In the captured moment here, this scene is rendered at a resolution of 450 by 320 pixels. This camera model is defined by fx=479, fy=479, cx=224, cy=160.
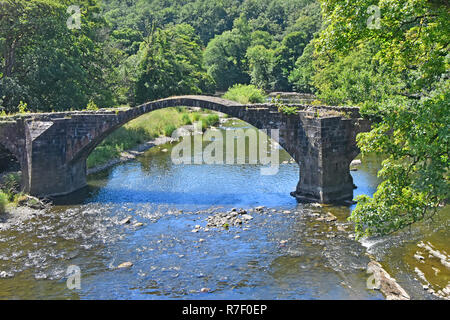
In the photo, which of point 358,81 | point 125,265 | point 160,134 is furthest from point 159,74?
point 125,265

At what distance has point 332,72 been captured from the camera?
44125mm

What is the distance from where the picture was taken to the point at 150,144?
4156 centimetres

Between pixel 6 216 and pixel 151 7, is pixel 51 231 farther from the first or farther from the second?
pixel 151 7

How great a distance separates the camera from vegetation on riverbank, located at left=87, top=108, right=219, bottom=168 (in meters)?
35.5

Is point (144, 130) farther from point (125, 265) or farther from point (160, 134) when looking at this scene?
point (125, 265)

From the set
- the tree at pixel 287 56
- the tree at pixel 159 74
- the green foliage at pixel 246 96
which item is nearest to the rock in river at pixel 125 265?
the tree at pixel 159 74

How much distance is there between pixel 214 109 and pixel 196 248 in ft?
32.5

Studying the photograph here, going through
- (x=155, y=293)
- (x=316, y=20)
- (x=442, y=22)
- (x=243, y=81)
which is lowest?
(x=155, y=293)

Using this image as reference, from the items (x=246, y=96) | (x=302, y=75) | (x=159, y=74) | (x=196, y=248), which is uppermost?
(x=302, y=75)

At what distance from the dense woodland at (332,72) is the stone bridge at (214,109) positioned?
2.07 metres

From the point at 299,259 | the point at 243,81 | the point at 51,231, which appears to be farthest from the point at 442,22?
the point at 243,81

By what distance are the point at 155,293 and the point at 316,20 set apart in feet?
296

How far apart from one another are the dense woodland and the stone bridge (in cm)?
207

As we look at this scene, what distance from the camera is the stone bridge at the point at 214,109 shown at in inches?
973
